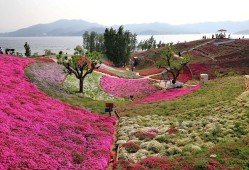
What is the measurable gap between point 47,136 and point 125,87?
133ft

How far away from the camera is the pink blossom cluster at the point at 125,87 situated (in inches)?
2359

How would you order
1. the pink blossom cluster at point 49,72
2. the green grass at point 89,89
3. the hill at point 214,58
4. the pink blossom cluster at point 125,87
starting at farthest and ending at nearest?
the hill at point 214,58, the pink blossom cluster at point 125,87, the pink blossom cluster at point 49,72, the green grass at point 89,89

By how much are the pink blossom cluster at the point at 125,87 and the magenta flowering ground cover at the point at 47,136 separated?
23834mm

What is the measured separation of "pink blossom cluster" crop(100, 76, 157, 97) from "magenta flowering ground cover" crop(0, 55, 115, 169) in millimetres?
23834

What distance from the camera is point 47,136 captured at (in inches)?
950

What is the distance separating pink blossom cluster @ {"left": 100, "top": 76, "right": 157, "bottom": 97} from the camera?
2359 inches

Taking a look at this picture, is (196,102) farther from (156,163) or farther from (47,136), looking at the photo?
(47,136)

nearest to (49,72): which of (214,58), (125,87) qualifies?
(125,87)

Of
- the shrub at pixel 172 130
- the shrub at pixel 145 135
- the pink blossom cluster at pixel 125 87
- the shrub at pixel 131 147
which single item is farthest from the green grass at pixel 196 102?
the pink blossom cluster at pixel 125 87

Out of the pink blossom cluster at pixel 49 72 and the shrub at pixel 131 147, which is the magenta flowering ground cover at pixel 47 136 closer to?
the shrub at pixel 131 147

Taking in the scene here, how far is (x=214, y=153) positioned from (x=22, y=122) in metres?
15.2

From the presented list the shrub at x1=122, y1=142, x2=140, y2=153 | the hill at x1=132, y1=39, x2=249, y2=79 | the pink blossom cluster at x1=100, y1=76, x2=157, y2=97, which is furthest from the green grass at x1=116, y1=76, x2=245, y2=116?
the hill at x1=132, y1=39, x2=249, y2=79

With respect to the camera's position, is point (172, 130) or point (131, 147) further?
point (172, 130)

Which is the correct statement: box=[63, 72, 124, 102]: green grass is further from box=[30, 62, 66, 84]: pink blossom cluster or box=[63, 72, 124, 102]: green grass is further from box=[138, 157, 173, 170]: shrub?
box=[138, 157, 173, 170]: shrub
